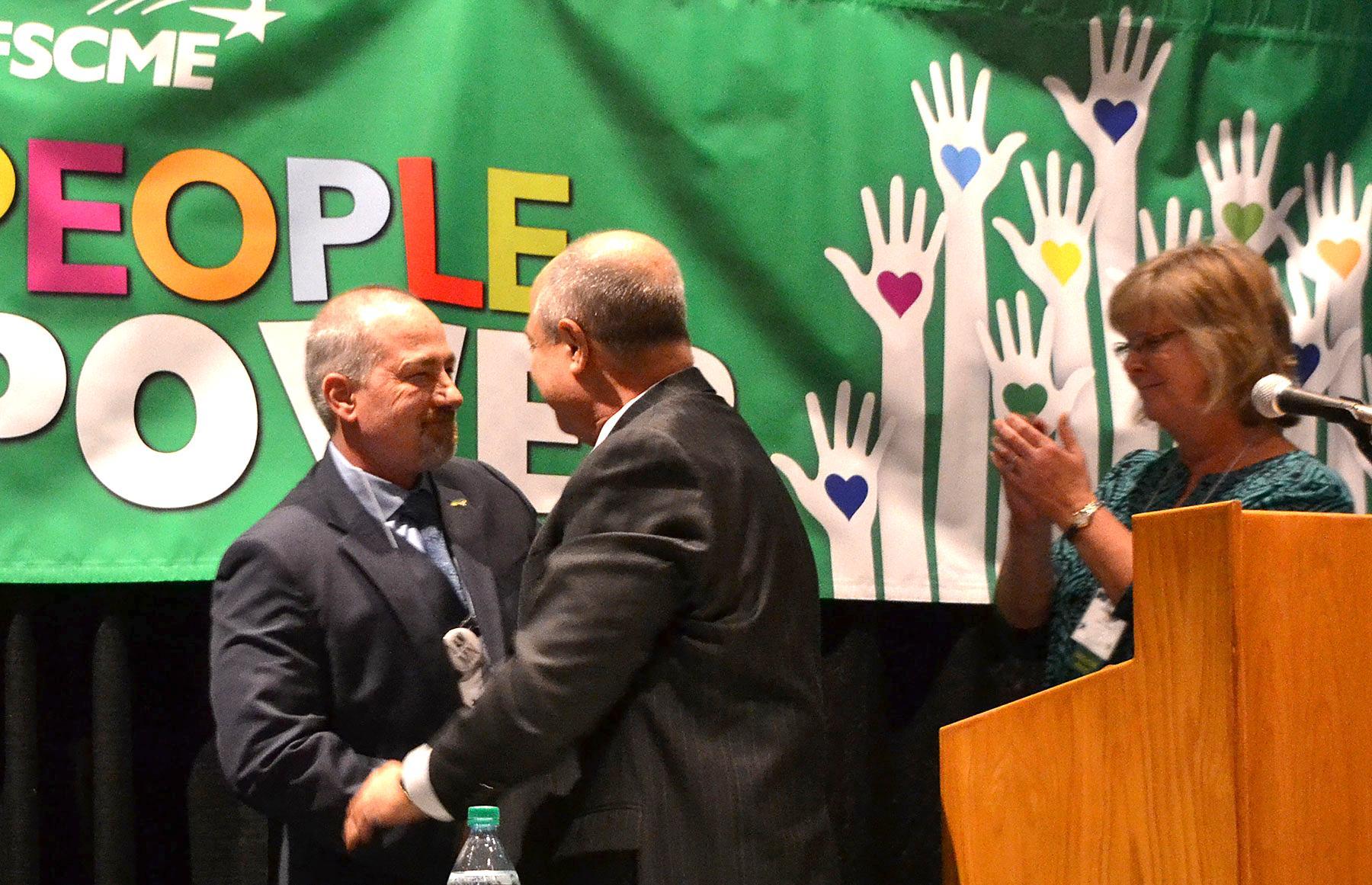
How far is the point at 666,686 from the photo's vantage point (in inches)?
78.8

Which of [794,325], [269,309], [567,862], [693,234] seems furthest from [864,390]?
[567,862]

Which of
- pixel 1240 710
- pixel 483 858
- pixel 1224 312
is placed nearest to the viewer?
pixel 1240 710

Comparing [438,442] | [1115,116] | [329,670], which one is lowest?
[329,670]

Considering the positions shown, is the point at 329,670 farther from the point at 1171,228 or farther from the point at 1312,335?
the point at 1312,335

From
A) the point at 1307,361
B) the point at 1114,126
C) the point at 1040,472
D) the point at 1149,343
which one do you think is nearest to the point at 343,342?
the point at 1040,472

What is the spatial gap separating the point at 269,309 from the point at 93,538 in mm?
498

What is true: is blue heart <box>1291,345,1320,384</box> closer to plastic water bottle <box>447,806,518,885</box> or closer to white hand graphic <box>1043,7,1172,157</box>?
white hand graphic <box>1043,7,1172,157</box>

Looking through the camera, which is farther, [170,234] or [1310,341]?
[1310,341]

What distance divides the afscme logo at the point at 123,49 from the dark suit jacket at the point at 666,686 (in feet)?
4.02

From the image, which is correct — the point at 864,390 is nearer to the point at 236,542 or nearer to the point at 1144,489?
the point at 1144,489

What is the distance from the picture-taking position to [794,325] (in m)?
3.04

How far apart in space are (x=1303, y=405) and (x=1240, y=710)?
1.40 ft

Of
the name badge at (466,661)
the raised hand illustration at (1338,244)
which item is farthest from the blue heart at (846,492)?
the raised hand illustration at (1338,244)

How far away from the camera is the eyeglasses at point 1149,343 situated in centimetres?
251
